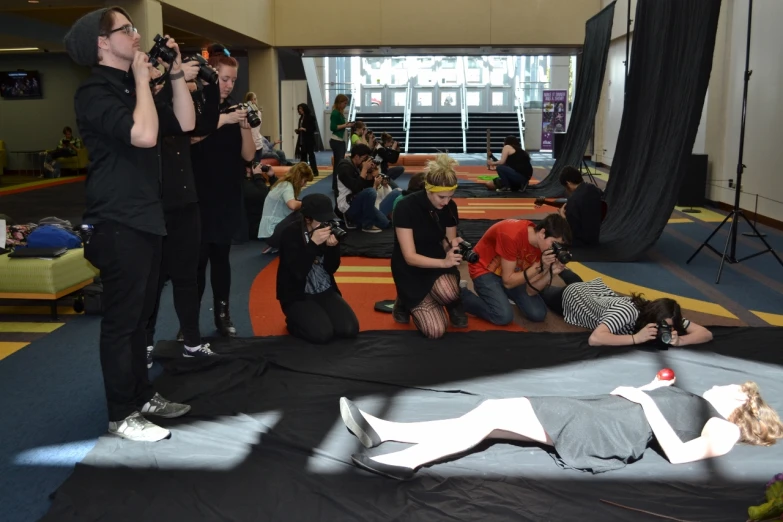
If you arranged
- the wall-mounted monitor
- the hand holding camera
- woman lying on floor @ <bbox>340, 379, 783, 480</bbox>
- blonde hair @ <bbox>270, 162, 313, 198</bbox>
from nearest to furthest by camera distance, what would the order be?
woman lying on floor @ <bbox>340, 379, 783, 480</bbox> < the hand holding camera < blonde hair @ <bbox>270, 162, 313, 198</bbox> < the wall-mounted monitor

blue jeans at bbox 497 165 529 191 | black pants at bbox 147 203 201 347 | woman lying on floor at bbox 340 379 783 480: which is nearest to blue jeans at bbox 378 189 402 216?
blue jeans at bbox 497 165 529 191

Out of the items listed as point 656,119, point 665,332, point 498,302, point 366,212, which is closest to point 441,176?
point 498,302

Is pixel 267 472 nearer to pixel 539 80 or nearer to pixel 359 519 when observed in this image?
pixel 359 519

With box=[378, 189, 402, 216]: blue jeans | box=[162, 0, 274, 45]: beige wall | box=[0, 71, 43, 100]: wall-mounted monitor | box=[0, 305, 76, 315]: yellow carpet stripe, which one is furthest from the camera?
box=[0, 71, 43, 100]: wall-mounted monitor

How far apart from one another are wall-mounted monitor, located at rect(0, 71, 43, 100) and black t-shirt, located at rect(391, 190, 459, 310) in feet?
52.2

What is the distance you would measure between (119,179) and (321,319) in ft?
5.53

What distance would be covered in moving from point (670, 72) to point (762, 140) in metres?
2.12

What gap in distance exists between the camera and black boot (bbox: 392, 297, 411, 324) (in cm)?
467

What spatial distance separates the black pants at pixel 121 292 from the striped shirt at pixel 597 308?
2441mm

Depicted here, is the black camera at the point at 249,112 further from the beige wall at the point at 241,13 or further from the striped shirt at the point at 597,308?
the beige wall at the point at 241,13

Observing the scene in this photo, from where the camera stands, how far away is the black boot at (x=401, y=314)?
4672 mm

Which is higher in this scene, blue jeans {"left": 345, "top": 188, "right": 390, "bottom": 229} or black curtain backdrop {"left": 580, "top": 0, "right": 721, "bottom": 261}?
black curtain backdrop {"left": 580, "top": 0, "right": 721, "bottom": 261}

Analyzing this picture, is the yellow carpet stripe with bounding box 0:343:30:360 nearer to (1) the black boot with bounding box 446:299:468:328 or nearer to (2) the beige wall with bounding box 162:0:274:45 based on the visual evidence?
(1) the black boot with bounding box 446:299:468:328

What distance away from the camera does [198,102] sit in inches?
138
